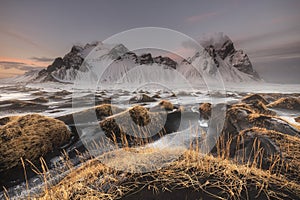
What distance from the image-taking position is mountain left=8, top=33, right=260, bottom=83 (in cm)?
744

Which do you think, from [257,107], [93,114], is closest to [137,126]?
[93,114]

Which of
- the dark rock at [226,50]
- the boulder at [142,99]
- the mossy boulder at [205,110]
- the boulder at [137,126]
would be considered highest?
the dark rock at [226,50]

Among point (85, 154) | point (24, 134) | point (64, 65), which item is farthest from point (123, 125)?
point (64, 65)

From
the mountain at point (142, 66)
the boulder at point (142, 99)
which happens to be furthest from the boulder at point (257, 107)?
the boulder at point (142, 99)

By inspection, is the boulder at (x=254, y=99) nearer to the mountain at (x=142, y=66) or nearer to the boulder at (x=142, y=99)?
the mountain at (x=142, y=66)

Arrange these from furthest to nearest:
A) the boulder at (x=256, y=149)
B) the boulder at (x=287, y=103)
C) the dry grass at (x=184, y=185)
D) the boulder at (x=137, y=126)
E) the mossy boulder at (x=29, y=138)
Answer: the boulder at (x=287, y=103) → the boulder at (x=137, y=126) → the mossy boulder at (x=29, y=138) → the boulder at (x=256, y=149) → the dry grass at (x=184, y=185)

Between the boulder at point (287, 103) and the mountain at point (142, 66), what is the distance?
1970 mm

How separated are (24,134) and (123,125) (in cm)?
247

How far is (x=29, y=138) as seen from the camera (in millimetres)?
3867

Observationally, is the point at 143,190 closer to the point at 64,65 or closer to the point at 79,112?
the point at 79,112

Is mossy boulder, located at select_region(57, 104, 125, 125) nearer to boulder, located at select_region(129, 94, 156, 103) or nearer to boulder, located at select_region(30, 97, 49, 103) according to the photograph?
boulder, located at select_region(129, 94, 156, 103)

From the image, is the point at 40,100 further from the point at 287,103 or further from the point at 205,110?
the point at 287,103

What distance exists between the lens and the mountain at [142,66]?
24.4 feet

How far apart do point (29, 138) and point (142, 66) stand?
476 cm
